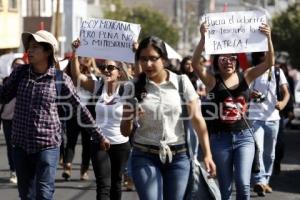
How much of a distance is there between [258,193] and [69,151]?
2.84m

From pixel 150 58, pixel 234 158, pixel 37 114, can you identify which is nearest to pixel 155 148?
pixel 150 58

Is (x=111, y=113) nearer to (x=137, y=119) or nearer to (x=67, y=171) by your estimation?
(x=137, y=119)

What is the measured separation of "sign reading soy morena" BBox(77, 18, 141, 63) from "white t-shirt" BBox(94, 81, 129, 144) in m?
0.66

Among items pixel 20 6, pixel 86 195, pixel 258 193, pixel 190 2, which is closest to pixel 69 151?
pixel 86 195

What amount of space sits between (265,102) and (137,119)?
4734 millimetres

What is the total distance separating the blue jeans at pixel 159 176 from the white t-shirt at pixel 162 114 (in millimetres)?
121

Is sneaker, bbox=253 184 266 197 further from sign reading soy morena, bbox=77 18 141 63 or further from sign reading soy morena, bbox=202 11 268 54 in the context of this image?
sign reading soy morena, bbox=202 11 268 54

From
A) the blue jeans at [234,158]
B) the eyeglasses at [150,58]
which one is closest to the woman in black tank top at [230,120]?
the blue jeans at [234,158]

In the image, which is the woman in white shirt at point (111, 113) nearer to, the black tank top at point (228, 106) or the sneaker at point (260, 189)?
the black tank top at point (228, 106)

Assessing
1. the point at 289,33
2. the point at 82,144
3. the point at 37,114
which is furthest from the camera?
the point at 289,33

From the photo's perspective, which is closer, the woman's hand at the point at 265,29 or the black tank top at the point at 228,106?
the black tank top at the point at 228,106

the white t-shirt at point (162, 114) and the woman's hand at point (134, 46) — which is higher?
the woman's hand at point (134, 46)

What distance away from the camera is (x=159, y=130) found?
258 inches

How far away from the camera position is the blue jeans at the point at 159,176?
6500 millimetres
